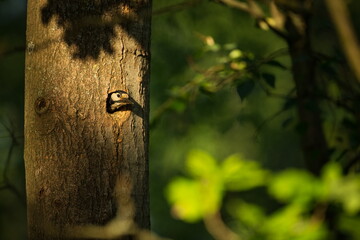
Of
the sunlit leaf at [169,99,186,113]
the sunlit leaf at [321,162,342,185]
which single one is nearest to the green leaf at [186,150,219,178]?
the sunlit leaf at [321,162,342,185]

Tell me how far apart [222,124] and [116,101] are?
292 inches

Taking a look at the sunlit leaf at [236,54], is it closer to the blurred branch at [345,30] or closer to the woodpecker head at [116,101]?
the woodpecker head at [116,101]

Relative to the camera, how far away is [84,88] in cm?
257

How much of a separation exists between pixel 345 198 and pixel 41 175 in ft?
5.19

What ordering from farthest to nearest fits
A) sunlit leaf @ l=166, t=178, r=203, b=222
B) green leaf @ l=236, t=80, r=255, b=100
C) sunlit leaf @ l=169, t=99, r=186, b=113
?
sunlit leaf @ l=169, t=99, r=186, b=113 → green leaf @ l=236, t=80, r=255, b=100 → sunlit leaf @ l=166, t=178, r=203, b=222

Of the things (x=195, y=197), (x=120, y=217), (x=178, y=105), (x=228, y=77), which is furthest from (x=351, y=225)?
(x=228, y=77)

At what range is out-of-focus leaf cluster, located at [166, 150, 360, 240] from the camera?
44.5 inches

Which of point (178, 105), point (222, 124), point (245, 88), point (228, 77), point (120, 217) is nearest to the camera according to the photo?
point (120, 217)

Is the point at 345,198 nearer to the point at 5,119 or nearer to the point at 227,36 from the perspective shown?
the point at 5,119

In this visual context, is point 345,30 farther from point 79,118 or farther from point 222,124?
point 222,124

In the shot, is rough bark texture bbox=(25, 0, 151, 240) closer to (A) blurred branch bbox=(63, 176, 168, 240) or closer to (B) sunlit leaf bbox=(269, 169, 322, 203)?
(A) blurred branch bbox=(63, 176, 168, 240)

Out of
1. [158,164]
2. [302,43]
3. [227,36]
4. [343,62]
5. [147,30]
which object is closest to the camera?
[147,30]

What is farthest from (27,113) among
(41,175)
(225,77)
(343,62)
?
(343,62)

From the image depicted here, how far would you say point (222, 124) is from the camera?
9.92 meters
